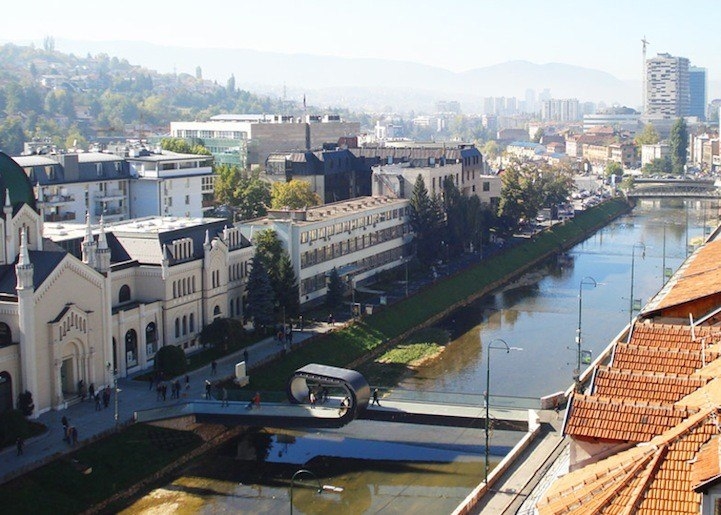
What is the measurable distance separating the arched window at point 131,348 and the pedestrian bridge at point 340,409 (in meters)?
6.48

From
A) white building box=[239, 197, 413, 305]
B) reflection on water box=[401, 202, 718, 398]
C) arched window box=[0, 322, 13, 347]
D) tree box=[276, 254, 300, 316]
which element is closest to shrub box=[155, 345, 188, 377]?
arched window box=[0, 322, 13, 347]

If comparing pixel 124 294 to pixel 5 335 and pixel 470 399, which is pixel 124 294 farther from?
pixel 470 399

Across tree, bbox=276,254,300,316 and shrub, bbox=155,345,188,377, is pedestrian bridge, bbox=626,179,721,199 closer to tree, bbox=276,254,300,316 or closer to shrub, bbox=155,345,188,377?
tree, bbox=276,254,300,316

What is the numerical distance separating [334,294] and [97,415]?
80.6 feet

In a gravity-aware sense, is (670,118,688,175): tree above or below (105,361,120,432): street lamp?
above

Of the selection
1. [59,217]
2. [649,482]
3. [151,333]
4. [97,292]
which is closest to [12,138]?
[59,217]

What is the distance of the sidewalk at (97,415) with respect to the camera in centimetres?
3638

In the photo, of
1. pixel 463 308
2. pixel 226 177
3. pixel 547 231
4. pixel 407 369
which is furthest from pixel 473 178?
pixel 407 369

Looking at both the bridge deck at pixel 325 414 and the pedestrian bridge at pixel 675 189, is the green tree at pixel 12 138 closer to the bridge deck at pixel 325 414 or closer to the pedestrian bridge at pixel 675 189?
the pedestrian bridge at pixel 675 189

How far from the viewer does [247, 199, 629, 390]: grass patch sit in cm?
5066

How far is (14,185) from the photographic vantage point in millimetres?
45281

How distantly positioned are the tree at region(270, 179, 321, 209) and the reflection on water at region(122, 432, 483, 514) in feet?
142

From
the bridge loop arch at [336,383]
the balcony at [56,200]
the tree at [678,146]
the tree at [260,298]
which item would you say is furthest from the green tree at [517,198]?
the tree at [678,146]

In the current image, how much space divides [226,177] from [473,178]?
22.7m
